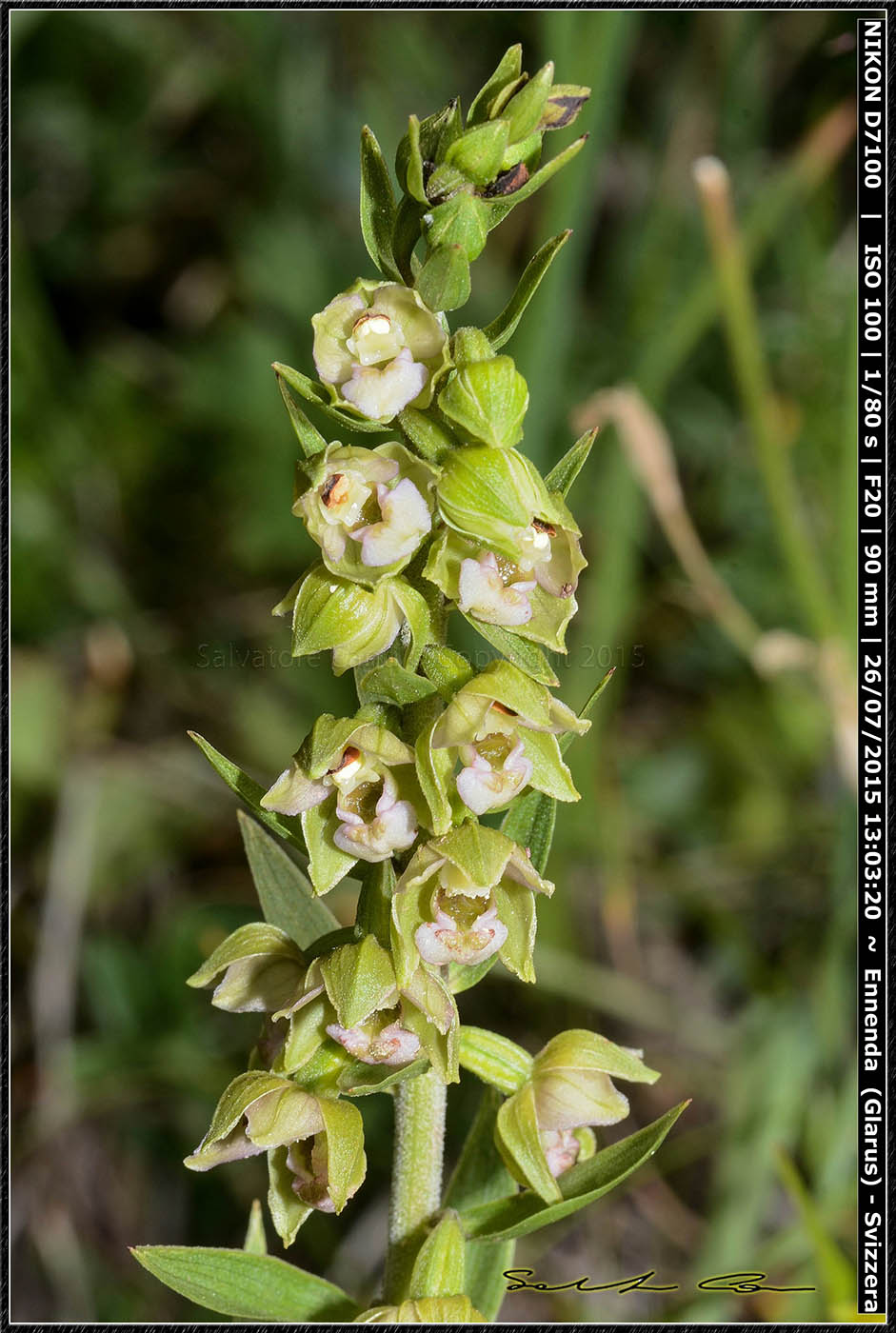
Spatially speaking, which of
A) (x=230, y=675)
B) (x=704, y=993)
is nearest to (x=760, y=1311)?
(x=704, y=993)

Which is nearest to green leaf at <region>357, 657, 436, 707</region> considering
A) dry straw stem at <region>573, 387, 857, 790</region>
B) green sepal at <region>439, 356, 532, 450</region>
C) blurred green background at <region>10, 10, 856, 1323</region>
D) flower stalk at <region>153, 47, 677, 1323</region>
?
flower stalk at <region>153, 47, 677, 1323</region>

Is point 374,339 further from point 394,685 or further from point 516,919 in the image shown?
point 516,919

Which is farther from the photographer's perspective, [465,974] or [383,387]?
[465,974]

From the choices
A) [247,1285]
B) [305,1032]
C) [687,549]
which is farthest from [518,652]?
[687,549]

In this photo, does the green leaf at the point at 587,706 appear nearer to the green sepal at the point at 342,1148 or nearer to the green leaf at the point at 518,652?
A: the green leaf at the point at 518,652

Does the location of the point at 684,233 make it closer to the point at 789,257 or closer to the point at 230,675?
the point at 789,257

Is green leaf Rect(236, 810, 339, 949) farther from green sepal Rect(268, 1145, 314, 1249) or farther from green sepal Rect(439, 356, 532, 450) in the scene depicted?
green sepal Rect(439, 356, 532, 450)

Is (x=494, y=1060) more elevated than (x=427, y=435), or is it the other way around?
(x=427, y=435)
